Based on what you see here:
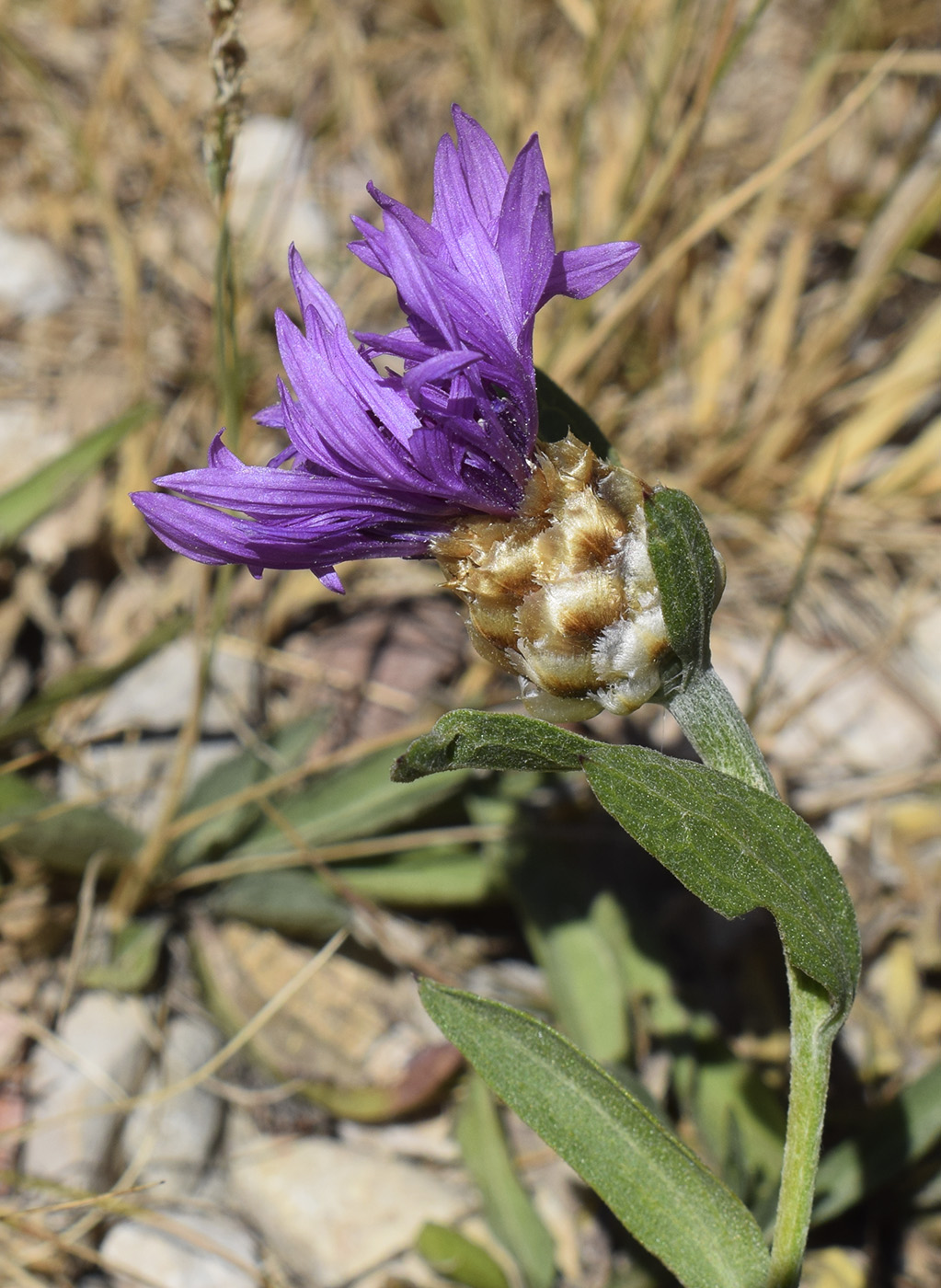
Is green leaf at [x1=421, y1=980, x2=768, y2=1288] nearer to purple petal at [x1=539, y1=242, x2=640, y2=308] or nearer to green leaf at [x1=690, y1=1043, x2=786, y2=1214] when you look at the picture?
green leaf at [x1=690, y1=1043, x2=786, y2=1214]

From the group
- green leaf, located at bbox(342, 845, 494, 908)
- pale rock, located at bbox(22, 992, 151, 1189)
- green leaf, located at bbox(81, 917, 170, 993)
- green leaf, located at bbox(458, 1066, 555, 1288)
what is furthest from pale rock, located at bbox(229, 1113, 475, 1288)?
green leaf, located at bbox(342, 845, 494, 908)

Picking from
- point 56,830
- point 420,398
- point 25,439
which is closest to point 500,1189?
point 56,830

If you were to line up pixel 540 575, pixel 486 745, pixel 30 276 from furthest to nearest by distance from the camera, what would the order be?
pixel 30 276
pixel 540 575
pixel 486 745

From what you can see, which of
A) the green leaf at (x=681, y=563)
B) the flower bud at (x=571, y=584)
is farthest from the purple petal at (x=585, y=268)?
the green leaf at (x=681, y=563)

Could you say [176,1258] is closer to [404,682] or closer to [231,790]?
[231,790]

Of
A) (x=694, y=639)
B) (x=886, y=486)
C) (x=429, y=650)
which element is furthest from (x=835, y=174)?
(x=694, y=639)
